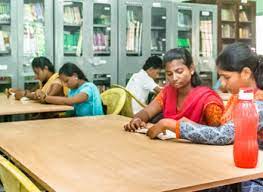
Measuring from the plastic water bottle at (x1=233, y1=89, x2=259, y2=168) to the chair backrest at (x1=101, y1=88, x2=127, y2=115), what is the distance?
1.94m

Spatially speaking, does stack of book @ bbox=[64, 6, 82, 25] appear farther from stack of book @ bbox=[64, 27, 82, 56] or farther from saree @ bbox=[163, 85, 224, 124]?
saree @ bbox=[163, 85, 224, 124]

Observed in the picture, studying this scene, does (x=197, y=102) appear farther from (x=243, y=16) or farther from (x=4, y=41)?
(x=243, y=16)

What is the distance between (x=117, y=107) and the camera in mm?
3533

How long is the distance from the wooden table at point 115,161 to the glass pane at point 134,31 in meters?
3.60

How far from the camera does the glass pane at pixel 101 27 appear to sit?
561 cm

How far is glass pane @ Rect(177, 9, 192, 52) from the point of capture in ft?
20.7

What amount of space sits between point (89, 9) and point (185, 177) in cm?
434

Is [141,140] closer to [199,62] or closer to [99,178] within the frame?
[99,178]

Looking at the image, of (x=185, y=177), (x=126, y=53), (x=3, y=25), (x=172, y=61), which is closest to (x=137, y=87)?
(x=126, y=53)

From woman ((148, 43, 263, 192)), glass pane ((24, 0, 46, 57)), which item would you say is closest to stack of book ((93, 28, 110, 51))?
glass pane ((24, 0, 46, 57))

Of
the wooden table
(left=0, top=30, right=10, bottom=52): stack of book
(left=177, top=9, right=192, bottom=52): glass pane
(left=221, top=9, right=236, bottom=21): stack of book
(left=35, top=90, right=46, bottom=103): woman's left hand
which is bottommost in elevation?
the wooden table

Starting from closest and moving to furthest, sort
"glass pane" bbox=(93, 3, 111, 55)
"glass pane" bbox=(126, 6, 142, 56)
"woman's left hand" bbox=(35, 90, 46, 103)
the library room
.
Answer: the library room → "woman's left hand" bbox=(35, 90, 46, 103) → "glass pane" bbox=(93, 3, 111, 55) → "glass pane" bbox=(126, 6, 142, 56)

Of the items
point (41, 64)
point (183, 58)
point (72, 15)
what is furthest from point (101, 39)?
point (183, 58)

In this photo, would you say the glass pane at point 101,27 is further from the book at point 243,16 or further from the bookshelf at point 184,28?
the book at point 243,16
